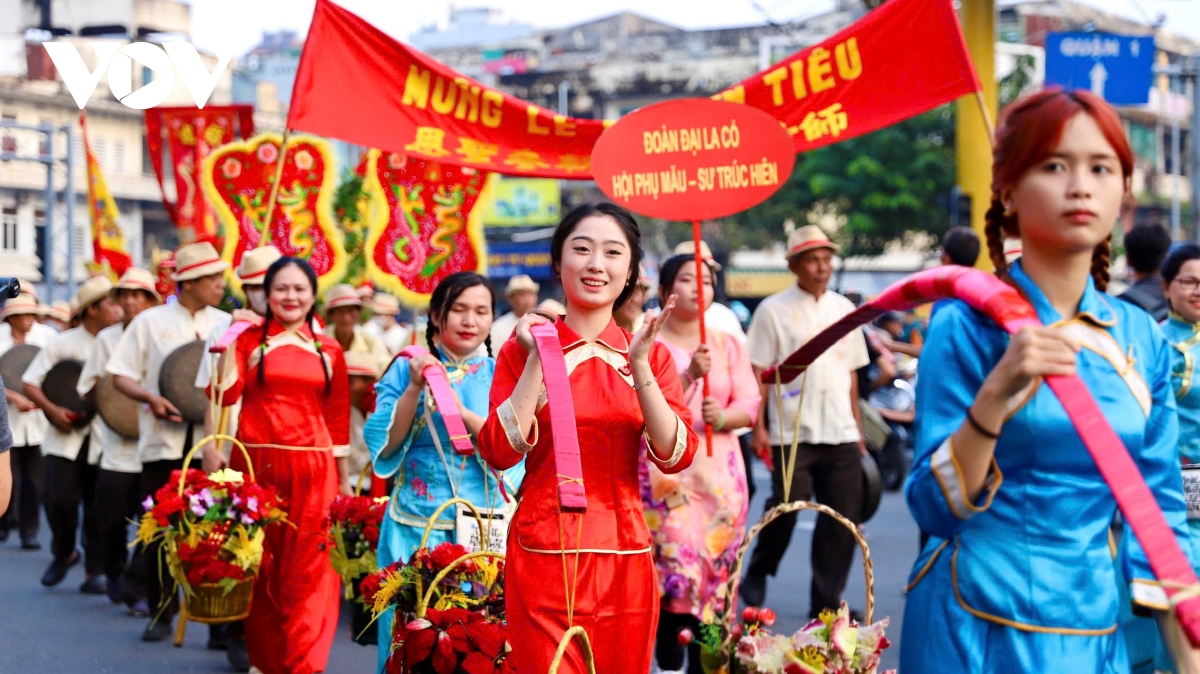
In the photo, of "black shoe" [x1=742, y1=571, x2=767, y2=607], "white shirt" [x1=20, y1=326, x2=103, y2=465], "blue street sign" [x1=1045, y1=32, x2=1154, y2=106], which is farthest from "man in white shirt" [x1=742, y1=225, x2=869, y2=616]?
"blue street sign" [x1=1045, y1=32, x2=1154, y2=106]

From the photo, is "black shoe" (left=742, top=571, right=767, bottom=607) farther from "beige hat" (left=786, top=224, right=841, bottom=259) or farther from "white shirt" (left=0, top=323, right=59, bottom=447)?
"white shirt" (left=0, top=323, right=59, bottom=447)

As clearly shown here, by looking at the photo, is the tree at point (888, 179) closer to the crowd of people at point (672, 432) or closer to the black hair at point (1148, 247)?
the crowd of people at point (672, 432)

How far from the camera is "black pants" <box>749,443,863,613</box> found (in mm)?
7891

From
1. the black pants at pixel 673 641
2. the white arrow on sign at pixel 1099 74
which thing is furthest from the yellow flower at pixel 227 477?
the white arrow on sign at pixel 1099 74

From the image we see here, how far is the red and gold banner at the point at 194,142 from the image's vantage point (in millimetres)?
12180

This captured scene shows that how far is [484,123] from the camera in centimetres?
704

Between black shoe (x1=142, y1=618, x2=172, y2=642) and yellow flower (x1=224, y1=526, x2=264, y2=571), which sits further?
black shoe (x1=142, y1=618, x2=172, y2=642)

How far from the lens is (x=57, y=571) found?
10094 mm

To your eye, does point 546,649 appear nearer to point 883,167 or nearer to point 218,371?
point 218,371

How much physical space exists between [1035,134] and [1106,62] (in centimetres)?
1736

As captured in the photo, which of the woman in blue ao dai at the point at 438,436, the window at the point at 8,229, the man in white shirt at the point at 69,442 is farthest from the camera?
the window at the point at 8,229

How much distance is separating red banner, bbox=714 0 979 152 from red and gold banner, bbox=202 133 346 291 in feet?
13.5

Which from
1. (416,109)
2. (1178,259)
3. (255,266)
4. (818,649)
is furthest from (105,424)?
(818,649)

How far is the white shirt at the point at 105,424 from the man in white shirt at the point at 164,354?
14.2 inches
